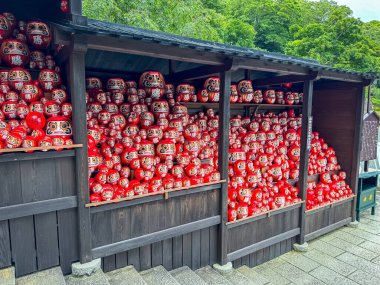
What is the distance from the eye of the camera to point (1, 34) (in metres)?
3.52

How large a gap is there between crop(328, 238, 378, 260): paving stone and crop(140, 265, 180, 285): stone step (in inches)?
154

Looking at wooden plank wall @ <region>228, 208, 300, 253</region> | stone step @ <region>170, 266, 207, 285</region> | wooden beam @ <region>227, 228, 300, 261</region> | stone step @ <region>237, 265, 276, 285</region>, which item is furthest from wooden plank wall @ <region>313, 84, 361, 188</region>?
stone step @ <region>170, 266, 207, 285</region>

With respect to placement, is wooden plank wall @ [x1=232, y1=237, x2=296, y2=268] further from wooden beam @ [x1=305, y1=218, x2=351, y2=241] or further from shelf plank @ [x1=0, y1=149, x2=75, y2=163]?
shelf plank @ [x1=0, y1=149, x2=75, y2=163]

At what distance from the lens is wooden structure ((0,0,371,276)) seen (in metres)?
2.98

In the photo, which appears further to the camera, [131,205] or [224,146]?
[224,146]

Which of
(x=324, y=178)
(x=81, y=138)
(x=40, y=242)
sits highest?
(x=81, y=138)

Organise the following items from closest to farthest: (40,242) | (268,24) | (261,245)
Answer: (40,242), (261,245), (268,24)

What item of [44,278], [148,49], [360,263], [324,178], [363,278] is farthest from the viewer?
[324,178]

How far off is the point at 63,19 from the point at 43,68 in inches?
28.7

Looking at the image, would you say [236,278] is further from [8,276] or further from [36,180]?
[36,180]

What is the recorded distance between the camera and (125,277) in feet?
11.3

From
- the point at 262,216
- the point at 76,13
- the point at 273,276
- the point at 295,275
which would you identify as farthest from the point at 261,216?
the point at 76,13

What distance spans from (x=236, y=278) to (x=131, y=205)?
2.02 metres

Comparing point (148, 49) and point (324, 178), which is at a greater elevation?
point (148, 49)
